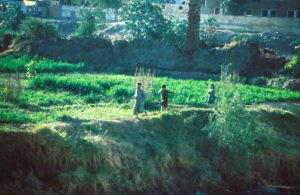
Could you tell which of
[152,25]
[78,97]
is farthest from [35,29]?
[78,97]

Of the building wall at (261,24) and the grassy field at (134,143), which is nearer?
the grassy field at (134,143)

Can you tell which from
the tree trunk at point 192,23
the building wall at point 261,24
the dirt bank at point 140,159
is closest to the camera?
the dirt bank at point 140,159

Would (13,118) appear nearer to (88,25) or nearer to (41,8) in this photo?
(88,25)

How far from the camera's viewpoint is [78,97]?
10.5m

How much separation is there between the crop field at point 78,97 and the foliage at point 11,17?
1367 centimetres

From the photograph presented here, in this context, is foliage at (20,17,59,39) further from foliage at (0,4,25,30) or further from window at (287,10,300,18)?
window at (287,10,300,18)

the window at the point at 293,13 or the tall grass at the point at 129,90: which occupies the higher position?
the window at the point at 293,13

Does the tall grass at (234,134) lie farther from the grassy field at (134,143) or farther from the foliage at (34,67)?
the foliage at (34,67)

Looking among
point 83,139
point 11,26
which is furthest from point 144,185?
point 11,26

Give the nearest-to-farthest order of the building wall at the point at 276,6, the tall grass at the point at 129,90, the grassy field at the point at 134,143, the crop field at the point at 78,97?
the grassy field at the point at 134,143, the crop field at the point at 78,97, the tall grass at the point at 129,90, the building wall at the point at 276,6

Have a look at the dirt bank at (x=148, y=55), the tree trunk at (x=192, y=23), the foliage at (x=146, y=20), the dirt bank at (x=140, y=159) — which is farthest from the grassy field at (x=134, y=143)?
the foliage at (x=146, y=20)

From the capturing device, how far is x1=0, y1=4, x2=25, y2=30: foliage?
86.7 ft

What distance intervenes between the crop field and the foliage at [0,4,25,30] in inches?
538

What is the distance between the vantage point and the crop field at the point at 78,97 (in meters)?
8.31
